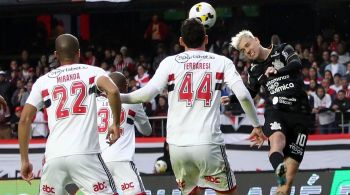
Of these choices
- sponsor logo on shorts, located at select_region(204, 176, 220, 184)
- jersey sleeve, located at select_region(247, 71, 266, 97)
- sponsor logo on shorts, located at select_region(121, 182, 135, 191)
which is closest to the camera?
sponsor logo on shorts, located at select_region(204, 176, 220, 184)

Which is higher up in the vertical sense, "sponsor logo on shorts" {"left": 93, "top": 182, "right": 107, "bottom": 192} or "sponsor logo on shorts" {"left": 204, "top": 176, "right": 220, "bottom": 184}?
"sponsor logo on shorts" {"left": 93, "top": 182, "right": 107, "bottom": 192}

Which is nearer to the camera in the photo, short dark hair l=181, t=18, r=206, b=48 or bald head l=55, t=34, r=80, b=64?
bald head l=55, t=34, r=80, b=64

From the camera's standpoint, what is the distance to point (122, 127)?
12.6 meters

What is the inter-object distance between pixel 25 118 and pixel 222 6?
677 inches

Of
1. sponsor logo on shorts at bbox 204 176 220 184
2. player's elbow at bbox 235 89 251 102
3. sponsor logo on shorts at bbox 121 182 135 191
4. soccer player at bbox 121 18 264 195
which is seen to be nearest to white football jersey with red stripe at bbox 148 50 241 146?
soccer player at bbox 121 18 264 195

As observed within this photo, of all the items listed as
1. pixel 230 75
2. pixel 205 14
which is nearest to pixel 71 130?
pixel 230 75

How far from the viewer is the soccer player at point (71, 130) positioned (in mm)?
9688

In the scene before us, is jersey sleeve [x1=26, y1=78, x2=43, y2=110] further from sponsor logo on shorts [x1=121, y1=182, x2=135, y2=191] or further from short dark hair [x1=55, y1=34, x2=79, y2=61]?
sponsor logo on shorts [x1=121, y1=182, x2=135, y2=191]

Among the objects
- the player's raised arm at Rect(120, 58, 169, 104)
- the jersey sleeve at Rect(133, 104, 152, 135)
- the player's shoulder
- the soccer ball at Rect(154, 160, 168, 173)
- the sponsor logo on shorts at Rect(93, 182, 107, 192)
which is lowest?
the soccer ball at Rect(154, 160, 168, 173)

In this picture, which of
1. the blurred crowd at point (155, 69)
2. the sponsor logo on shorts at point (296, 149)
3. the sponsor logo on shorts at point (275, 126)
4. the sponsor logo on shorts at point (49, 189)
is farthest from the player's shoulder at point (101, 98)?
the blurred crowd at point (155, 69)

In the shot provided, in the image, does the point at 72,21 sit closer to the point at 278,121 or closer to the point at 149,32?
the point at 149,32

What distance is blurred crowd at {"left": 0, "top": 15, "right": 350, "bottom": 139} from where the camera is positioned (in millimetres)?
21719

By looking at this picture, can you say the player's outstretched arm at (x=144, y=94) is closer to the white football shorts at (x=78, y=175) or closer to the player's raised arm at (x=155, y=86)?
the player's raised arm at (x=155, y=86)

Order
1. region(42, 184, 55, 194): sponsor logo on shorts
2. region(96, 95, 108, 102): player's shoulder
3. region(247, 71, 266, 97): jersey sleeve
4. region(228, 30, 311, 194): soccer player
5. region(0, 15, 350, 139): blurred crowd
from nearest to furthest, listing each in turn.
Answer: region(42, 184, 55, 194): sponsor logo on shorts → region(96, 95, 108, 102): player's shoulder → region(228, 30, 311, 194): soccer player → region(247, 71, 266, 97): jersey sleeve → region(0, 15, 350, 139): blurred crowd
